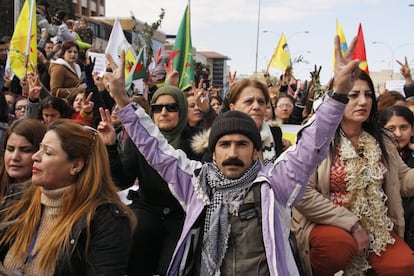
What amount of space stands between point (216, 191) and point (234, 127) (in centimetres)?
39

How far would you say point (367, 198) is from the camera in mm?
3682

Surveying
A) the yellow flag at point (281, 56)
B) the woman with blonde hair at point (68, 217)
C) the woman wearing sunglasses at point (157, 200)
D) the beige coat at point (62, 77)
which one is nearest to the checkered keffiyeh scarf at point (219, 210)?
the woman with blonde hair at point (68, 217)

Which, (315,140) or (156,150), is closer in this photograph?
(315,140)

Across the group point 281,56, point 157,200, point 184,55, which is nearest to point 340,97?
point 157,200

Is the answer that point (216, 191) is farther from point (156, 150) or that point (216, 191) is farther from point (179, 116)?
point (179, 116)

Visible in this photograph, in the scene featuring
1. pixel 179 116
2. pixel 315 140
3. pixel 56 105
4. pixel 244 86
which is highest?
pixel 244 86

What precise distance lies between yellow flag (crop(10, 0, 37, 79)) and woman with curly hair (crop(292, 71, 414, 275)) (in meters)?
5.04

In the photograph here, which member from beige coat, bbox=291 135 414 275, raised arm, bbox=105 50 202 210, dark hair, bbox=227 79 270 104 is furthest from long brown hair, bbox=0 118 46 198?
beige coat, bbox=291 135 414 275

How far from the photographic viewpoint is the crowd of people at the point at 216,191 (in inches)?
112

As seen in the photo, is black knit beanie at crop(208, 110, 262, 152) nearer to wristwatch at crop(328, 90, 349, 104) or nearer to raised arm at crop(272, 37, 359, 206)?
raised arm at crop(272, 37, 359, 206)

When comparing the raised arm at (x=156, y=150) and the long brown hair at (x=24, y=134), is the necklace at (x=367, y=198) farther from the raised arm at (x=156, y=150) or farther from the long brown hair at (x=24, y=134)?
the long brown hair at (x=24, y=134)

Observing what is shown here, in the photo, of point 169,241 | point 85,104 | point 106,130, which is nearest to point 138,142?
point 106,130

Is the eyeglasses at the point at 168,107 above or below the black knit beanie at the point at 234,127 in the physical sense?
below

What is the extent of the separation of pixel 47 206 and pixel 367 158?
2.19 m
